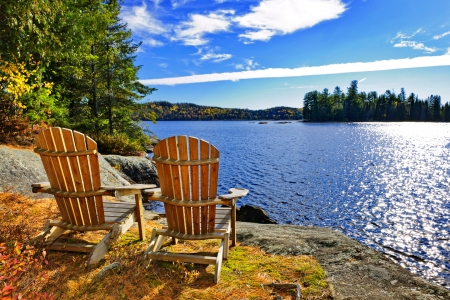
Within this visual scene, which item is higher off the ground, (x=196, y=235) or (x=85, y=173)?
(x=85, y=173)

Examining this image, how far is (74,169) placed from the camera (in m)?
3.61

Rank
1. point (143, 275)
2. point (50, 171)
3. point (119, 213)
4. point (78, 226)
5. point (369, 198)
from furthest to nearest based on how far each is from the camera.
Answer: point (369, 198) → point (119, 213) → point (78, 226) → point (50, 171) → point (143, 275)

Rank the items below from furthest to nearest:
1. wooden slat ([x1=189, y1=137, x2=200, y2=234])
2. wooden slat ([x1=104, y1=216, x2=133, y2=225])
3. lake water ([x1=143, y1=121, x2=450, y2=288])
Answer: lake water ([x1=143, y1=121, x2=450, y2=288]) → wooden slat ([x1=104, y1=216, x2=133, y2=225]) → wooden slat ([x1=189, y1=137, x2=200, y2=234])

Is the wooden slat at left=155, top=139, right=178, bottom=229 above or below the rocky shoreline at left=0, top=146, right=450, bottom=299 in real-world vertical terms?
above

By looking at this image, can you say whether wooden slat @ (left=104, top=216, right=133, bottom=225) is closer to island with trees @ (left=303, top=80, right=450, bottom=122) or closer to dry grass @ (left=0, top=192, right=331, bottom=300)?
dry grass @ (left=0, top=192, right=331, bottom=300)

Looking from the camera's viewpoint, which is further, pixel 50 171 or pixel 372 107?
pixel 372 107

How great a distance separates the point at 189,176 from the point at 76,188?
1.63m

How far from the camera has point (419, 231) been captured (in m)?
10.8

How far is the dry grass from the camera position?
2.91 metres

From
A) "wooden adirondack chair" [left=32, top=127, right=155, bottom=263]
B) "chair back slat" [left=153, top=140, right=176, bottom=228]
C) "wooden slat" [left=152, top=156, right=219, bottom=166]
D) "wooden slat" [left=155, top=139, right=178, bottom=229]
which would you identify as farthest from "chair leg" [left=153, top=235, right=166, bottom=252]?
"wooden slat" [left=152, top=156, right=219, bottom=166]

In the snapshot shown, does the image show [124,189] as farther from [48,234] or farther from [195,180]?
[48,234]

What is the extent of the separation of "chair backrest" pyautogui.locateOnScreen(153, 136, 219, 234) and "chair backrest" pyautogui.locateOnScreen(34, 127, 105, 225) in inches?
35.9

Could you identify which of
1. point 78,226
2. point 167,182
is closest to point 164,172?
point 167,182

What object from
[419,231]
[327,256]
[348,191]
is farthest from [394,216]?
[327,256]
